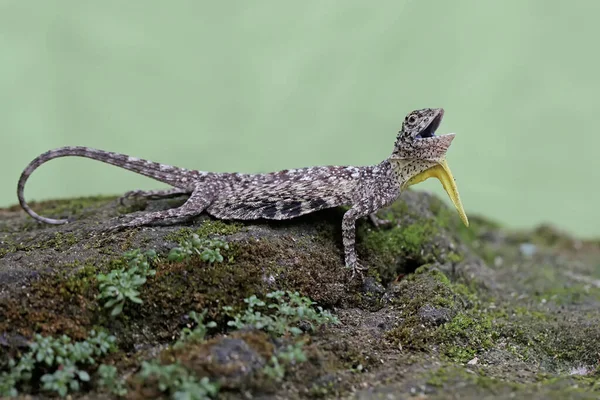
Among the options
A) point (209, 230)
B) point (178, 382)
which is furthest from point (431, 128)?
point (178, 382)

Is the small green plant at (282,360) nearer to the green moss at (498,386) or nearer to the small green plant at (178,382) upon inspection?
the small green plant at (178,382)

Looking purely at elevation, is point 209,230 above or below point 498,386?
above

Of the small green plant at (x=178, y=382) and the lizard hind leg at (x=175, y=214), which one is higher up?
the lizard hind leg at (x=175, y=214)

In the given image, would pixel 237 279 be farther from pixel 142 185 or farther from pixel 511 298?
pixel 142 185

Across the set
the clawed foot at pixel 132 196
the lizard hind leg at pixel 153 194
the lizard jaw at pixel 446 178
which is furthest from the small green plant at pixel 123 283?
the lizard jaw at pixel 446 178

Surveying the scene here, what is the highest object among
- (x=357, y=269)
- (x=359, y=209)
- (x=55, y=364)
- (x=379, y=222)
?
(x=359, y=209)

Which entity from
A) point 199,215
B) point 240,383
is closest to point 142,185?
point 199,215

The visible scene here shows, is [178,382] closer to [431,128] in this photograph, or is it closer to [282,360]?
[282,360]
